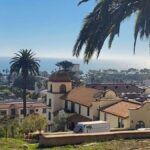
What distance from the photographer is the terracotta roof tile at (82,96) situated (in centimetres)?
5286

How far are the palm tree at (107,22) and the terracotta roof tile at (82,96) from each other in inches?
1439

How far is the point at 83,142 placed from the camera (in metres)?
16.5

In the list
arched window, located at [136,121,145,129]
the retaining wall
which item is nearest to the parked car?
arched window, located at [136,121,145,129]

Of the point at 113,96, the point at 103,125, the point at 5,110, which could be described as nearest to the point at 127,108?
the point at 113,96

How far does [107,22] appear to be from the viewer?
44.9 feet

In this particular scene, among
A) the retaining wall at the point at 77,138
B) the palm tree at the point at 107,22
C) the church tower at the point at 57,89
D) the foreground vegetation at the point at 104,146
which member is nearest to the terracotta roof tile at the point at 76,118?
the church tower at the point at 57,89

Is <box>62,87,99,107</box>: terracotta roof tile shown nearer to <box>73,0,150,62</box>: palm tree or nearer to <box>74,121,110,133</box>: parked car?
<box>74,121,110,133</box>: parked car

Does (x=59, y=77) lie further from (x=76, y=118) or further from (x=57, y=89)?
(x=76, y=118)

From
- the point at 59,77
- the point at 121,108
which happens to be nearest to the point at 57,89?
the point at 59,77

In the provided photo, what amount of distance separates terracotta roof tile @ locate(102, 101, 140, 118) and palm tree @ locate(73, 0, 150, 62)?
90.2 ft

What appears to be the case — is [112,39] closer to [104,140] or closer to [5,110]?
[104,140]

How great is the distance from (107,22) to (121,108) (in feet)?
105

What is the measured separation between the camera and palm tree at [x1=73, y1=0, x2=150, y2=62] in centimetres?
1363

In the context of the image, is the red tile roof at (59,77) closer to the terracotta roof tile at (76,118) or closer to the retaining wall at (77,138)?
the terracotta roof tile at (76,118)
